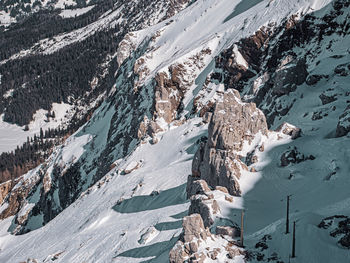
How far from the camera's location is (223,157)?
48.8 meters

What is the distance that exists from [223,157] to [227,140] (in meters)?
2.85

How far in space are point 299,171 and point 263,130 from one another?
30.0ft

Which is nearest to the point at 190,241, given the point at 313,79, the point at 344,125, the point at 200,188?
the point at 200,188

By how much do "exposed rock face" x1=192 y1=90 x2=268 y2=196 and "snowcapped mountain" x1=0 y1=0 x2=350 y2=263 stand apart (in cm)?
16

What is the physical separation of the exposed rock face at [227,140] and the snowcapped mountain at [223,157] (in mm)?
160

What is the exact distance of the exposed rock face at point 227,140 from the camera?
4753 centimetres

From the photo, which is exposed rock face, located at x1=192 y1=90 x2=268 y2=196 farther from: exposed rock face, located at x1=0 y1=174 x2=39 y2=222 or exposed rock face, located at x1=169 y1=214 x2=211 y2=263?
exposed rock face, located at x1=0 y1=174 x2=39 y2=222

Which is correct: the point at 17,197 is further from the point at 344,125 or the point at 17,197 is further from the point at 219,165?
the point at 344,125

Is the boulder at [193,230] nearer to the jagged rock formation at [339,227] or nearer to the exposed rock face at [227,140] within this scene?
the jagged rock formation at [339,227]

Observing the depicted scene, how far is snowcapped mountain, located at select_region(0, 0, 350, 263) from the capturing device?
119 ft

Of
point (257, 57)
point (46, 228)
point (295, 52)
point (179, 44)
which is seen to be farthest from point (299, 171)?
point (179, 44)

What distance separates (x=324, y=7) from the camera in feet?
239

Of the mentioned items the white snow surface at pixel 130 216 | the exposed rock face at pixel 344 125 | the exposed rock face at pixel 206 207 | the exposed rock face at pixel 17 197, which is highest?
the exposed rock face at pixel 206 207

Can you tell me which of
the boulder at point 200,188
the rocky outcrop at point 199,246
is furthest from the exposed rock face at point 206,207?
the rocky outcrop at point 199,246
